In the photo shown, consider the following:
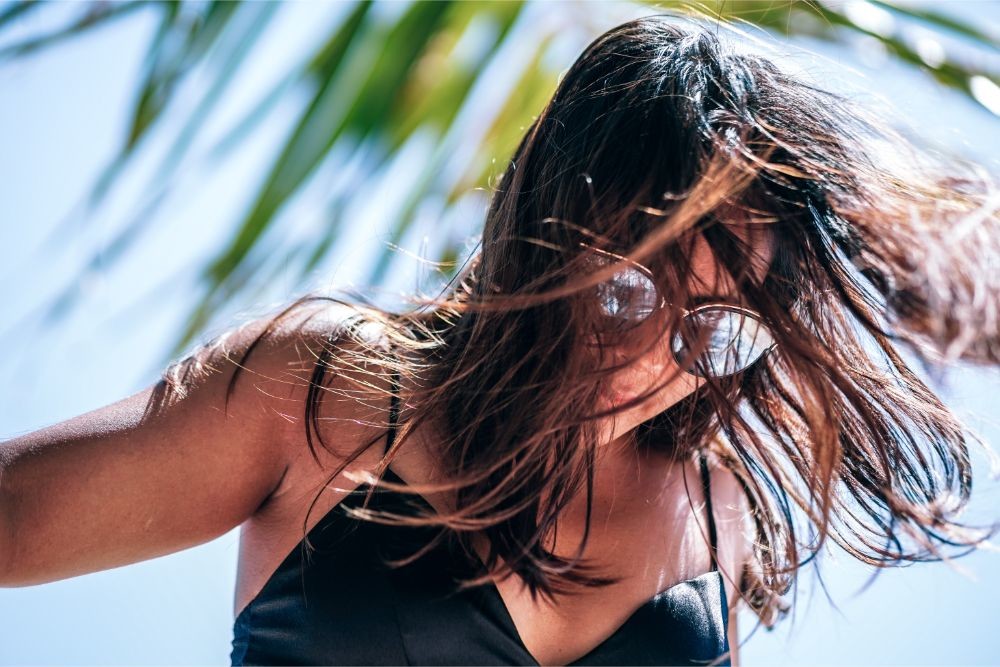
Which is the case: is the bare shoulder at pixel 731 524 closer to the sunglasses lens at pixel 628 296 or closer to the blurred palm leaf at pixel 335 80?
the sunglasses lens at pixel 628 296

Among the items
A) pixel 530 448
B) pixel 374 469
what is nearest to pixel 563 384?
pixel 530 448

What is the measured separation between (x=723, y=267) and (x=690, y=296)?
3 cm

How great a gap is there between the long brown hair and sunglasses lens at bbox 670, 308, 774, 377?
0.02m

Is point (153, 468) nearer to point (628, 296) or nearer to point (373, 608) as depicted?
point (373, 608)

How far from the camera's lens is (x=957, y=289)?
2.04ft

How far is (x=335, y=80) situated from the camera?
630 millimetres

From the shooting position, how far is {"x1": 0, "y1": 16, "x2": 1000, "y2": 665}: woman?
668 mm

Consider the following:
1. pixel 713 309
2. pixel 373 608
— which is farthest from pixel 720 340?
pixel 373 608

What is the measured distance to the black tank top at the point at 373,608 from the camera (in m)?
0.71

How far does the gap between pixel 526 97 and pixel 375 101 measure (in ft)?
0.75

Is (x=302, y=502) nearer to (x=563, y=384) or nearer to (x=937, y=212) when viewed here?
(x=563, y=384)

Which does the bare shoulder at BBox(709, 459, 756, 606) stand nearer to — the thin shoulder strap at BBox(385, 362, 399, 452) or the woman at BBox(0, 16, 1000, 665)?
the woman at BBox(0, 16, 1000, 665)

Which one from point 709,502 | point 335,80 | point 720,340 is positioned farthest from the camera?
point 709,502

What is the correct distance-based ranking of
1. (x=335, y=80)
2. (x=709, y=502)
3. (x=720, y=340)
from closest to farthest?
(x=335, y=80) → (x=720, y=340) → (x=709, y=502)
